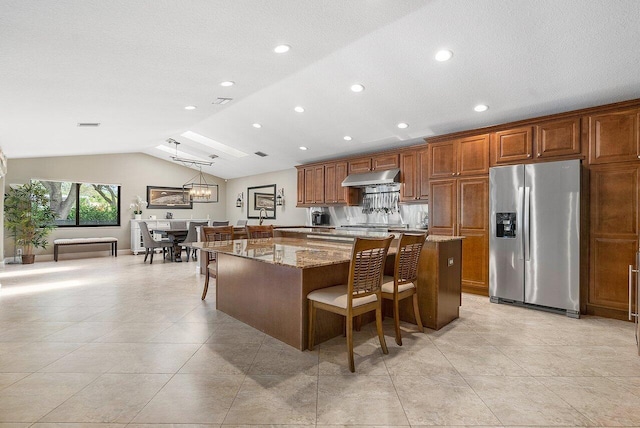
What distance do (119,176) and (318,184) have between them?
5.88 metres

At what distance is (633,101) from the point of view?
3393 millimetres

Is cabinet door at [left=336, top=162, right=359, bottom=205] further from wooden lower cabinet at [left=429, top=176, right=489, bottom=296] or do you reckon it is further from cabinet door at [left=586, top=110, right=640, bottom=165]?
cabinet door at [left=586, top=110, right=640, bottom=165]

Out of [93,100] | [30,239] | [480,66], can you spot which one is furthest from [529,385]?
[30,239]

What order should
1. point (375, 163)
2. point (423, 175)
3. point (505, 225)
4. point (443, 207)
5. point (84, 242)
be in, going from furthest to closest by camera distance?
point (84, 242) → point (375, 163) → point (423, 175) → point (443, 207) → point (505, 225)

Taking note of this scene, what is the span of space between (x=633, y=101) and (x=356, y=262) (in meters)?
3.53

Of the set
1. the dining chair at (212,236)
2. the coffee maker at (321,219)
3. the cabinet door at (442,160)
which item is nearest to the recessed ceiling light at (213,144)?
the coffee maker at (321,219)

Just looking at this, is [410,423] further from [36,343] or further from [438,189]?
[438,189]

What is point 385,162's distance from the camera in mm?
5988

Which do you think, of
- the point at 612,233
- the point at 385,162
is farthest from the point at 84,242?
the point at 612,233

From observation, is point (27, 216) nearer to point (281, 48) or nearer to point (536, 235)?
point (281, 48)

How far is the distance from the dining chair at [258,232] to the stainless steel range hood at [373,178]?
2040 mm

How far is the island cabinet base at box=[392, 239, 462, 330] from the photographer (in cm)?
316

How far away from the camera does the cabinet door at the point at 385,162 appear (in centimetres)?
580

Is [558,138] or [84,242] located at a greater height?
[558,138]
